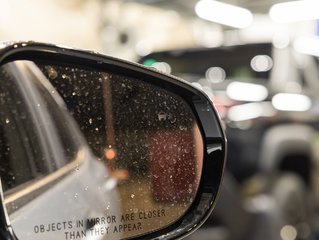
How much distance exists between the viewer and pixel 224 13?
1302cm

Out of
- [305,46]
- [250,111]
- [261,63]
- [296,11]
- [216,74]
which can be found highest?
[296,11]

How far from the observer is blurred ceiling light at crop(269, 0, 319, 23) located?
12.2 meters

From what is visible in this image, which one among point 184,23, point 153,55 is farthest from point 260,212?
point 184,23

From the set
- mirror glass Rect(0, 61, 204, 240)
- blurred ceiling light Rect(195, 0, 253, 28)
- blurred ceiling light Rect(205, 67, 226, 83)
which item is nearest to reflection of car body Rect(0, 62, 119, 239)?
mirror glass Rect(0, 61, 204, 240)

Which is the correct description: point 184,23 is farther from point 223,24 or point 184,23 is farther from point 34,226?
point 34,226

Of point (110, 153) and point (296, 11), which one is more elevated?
point (296, 11)

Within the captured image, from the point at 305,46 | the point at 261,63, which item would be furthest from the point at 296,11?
the point at 261,63

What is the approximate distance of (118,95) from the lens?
3.71ft

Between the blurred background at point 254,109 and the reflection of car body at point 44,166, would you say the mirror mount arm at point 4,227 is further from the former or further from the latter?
the blurred background at point 254,109

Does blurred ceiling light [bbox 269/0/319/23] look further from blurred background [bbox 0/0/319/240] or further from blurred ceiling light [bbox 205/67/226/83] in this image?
blurred ceiling light [bbox 205/67/226/83]

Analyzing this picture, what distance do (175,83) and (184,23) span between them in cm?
1258

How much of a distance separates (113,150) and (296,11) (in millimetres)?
11877

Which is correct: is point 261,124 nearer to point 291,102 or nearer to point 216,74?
point 291,102

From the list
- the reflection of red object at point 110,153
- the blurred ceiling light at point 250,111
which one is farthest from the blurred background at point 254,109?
the reflection of red object at point 110,153
